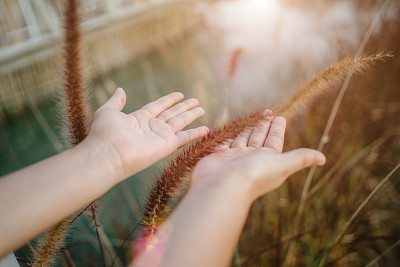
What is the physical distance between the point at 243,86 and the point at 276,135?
9.05ft

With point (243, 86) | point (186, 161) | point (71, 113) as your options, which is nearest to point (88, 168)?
point (71, 113)

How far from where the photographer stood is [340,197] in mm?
1441

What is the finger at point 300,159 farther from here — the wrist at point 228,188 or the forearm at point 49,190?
the forearm at point 49,190

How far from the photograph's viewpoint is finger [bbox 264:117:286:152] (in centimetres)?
89

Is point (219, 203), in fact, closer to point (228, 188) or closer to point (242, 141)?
point (228, 188)

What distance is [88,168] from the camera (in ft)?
2.53

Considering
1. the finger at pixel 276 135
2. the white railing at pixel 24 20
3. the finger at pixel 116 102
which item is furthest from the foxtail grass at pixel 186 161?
the white railing at pixel 24 20

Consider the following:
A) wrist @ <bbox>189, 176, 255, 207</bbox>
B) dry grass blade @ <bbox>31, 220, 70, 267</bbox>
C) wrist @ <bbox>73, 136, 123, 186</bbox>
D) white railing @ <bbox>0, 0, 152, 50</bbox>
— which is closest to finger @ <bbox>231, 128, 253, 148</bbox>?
wrist @ <bbox>189, 176, 255, 207</bbox>

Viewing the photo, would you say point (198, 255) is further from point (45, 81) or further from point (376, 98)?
point (45, 81)

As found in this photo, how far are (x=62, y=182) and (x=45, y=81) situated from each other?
3.32m

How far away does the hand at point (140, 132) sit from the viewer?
84 cm

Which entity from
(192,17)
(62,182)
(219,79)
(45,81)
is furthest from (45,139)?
(192,17)

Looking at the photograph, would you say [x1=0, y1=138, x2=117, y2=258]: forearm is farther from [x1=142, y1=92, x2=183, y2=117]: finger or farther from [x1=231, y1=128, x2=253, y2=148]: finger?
[x1=231, y1=128, x2=253, y2=148]: finger

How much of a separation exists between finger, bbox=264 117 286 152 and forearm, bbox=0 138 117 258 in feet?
1.67
